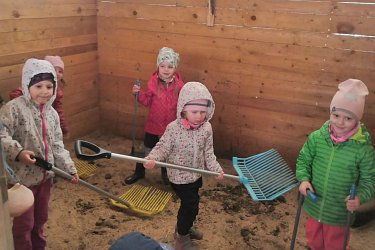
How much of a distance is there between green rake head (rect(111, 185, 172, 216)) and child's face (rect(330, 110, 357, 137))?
1717 mm

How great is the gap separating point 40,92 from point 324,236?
192 centimetres

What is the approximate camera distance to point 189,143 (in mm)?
2561

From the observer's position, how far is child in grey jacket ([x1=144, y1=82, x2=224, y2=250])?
2535 millimetres

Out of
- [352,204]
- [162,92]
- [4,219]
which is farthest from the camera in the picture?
[162,92]

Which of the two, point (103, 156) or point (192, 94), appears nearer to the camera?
point (103, 156)

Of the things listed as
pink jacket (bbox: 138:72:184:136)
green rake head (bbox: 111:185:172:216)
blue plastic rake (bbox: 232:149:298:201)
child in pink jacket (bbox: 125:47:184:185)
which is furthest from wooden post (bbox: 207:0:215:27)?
green rake head (bbox: 111:185:172:216)

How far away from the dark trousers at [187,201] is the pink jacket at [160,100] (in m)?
1.06

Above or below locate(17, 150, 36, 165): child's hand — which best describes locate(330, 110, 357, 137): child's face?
above

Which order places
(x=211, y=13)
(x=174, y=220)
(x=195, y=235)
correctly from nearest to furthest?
(x=195, y=235) < (x=174, y=220) < (x=211, y=13)

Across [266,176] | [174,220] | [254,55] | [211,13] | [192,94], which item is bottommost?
[174,220]

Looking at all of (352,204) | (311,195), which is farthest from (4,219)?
(352,204)

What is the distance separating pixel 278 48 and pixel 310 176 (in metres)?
1.81

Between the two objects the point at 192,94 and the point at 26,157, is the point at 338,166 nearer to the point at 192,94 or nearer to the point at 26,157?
the point at 192,94

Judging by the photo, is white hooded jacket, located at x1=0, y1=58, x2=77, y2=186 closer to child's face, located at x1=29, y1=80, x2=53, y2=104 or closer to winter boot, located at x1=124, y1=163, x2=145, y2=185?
child's face, located at x1=29, y1=80, x2=53, y2=104
